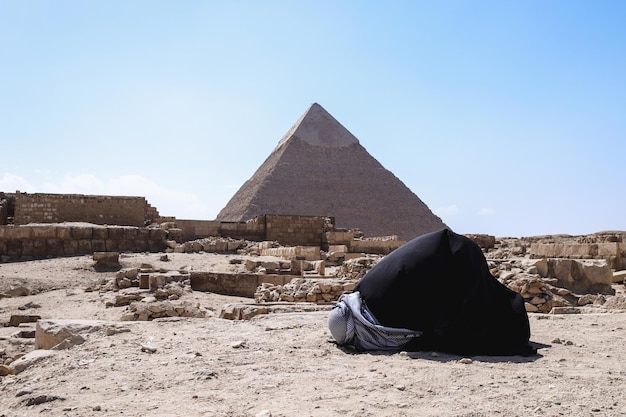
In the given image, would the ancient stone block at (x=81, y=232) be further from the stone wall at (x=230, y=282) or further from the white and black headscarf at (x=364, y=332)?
the white and black headscarf at (x=364, y=332)

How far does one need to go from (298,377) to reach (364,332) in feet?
2.57

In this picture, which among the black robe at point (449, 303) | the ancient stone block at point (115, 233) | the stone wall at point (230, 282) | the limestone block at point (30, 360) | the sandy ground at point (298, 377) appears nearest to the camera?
the sandy ground at point (298, 377)

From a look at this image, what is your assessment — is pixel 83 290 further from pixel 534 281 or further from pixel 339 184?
pixel 339 184

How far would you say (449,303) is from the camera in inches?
152

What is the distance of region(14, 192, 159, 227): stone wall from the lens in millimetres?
19391

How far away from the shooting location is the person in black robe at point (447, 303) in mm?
3805

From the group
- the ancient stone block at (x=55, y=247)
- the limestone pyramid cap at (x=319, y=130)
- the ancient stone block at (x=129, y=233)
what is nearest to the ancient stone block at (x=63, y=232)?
the ancient stone block at (x=55, y=247)

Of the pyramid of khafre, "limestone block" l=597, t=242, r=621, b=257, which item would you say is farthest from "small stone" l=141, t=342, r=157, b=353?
the pyramid of khafre

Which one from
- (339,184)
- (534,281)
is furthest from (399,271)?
(339,184)

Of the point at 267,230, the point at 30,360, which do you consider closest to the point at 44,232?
the point at 267,230

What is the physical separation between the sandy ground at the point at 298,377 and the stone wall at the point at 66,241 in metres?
10.9

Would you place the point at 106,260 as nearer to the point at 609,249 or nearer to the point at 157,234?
the point at 157,234

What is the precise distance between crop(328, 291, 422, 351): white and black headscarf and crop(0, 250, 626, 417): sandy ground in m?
0.12

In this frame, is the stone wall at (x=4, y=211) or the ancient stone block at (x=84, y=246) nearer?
the ancient stone block at (x=84, y=246)
